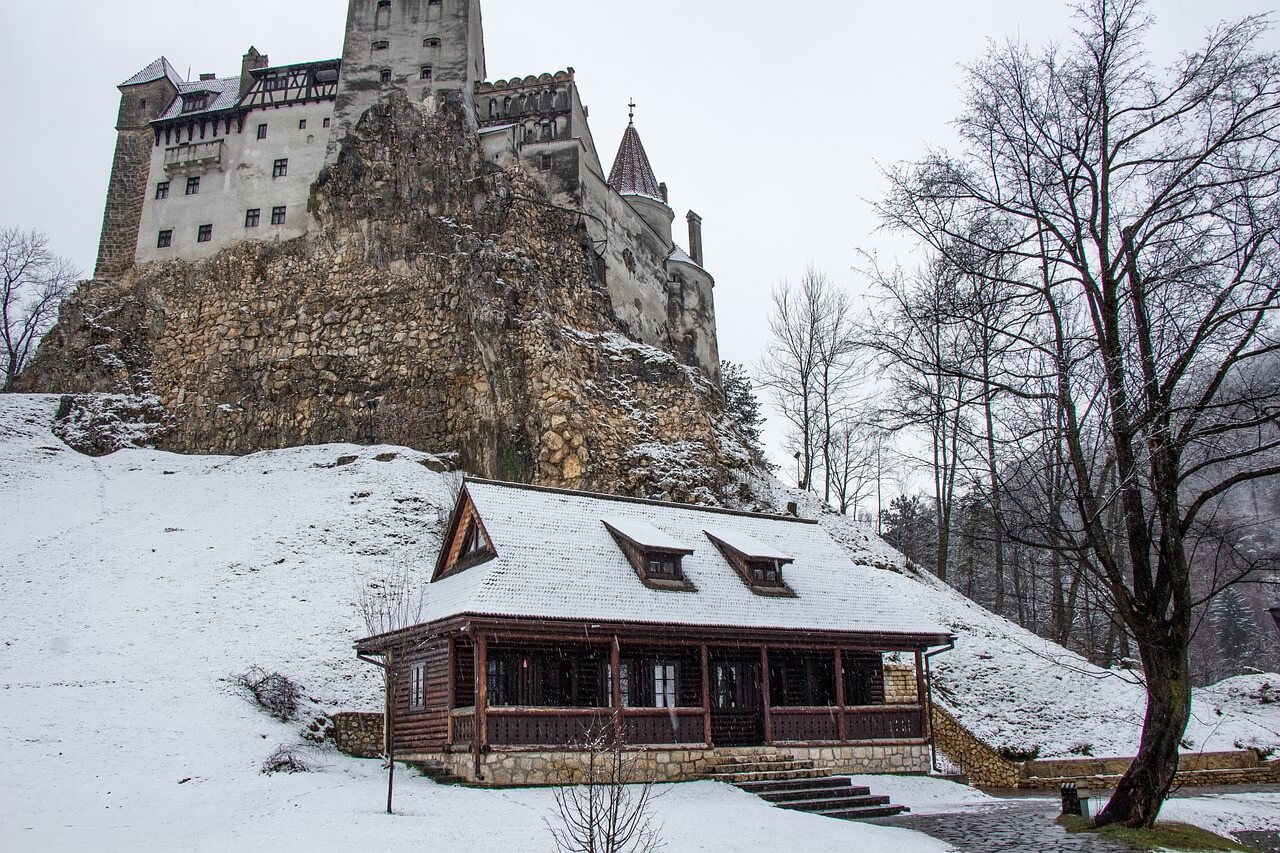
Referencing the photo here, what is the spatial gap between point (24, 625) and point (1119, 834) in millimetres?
26569

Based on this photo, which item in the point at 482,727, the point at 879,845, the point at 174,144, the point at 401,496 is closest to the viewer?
the point at 879,845

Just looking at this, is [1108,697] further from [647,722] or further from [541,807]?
[541,807]

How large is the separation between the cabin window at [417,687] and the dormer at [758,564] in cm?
813

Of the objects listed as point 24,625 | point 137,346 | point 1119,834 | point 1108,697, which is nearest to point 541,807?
point 1119,834

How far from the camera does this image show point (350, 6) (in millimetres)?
50469

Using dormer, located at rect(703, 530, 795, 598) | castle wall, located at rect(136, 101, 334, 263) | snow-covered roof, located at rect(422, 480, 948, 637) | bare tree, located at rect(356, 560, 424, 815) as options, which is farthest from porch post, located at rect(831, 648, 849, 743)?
castle wall, located at rect(136, 101, 334, 263)

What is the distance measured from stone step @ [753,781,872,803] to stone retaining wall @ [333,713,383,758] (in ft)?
31.5

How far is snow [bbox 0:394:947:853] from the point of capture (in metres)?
14.5

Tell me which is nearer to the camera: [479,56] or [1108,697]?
[1108,697]

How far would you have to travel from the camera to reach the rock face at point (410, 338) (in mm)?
40062

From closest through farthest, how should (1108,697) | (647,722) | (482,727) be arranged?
1. (482,727)
2. (647,722)
3. (1108,697)

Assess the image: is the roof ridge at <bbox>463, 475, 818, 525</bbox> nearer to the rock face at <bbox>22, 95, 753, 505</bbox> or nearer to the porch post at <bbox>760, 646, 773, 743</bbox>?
the porch post at <bbox>760, 646, 773, 743</bbox>

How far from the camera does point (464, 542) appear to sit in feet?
74.9

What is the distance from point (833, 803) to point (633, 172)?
45.3 m
